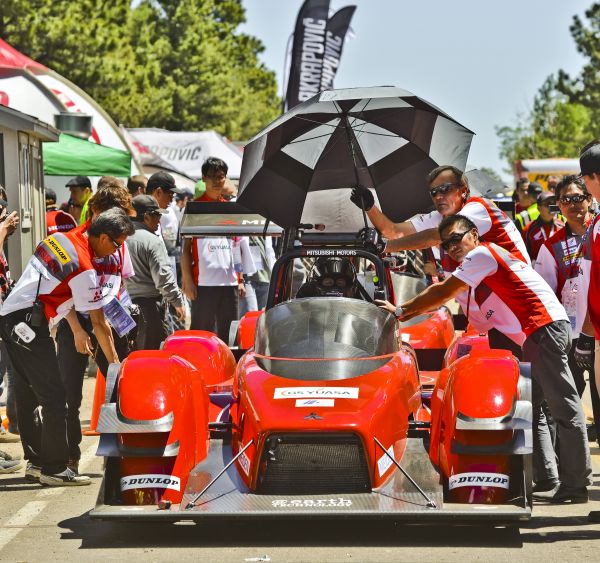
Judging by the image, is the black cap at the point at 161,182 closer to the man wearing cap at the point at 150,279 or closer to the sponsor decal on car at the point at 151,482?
the man wearing cap at the point at 150,279

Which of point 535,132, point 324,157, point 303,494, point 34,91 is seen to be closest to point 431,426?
point 303,494

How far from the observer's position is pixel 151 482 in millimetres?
6926

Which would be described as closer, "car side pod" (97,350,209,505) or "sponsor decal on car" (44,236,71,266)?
"car side pod" (97,350,209,505)

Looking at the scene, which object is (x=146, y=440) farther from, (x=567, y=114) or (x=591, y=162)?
(x=567, y=114)

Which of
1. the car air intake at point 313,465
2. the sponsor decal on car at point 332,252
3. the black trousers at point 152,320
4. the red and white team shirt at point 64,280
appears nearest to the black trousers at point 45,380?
the red and white team shirt at point 64,280

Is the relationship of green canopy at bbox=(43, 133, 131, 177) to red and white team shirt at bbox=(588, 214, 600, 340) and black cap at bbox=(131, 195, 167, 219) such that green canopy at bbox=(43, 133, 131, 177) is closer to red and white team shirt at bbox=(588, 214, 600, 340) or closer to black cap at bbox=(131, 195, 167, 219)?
black cap at bbox=(131, 195, 167, 219)

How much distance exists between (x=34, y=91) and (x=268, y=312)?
13493mm

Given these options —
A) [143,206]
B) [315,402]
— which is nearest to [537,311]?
[315,402]

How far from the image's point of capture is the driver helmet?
30.4 ft

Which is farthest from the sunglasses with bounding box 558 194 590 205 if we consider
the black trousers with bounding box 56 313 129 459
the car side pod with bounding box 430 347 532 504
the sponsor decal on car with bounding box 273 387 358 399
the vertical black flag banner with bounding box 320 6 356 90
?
the vertical black flag banner with bounding box 320 6 356 90

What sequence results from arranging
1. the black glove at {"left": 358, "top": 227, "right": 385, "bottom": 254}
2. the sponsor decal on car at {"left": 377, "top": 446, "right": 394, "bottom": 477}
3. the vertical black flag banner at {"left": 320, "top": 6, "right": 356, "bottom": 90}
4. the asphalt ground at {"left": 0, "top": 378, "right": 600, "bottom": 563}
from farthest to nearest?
the vertical black flag banner at {"left": 320, "top": 6, "right": 356, "bottom": 90} < the black glove at {"left": 358, "top": 227, "right": 385, "bottom": 254} < the sponsor decal on car at {"left": 377, "top": 446, "right": 394, "bottom": 477} < the asphalt ground at {"left": 0, "top": 378, "right": 600, "bottom": 563}

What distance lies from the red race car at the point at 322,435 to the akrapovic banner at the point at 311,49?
2594 centimetres

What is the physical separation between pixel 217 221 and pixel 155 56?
53108mm

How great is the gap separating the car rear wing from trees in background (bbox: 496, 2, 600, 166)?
193ft
